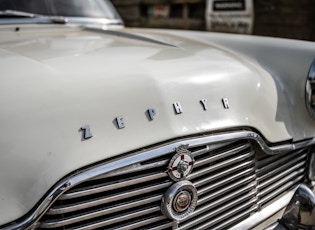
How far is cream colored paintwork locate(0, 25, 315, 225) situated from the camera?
3.02 ft

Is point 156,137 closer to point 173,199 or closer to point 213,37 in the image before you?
point 173,199

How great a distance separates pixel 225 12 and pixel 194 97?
3940 millimetres

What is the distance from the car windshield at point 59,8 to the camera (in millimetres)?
1768

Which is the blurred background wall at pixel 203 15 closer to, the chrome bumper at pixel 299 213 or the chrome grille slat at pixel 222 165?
the chrome bumper at pixel 299 213

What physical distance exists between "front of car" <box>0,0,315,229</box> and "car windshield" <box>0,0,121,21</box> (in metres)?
0.24

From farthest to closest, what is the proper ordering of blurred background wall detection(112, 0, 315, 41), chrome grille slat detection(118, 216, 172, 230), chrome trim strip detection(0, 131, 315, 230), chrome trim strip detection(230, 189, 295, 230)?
blurred background wall detection(112, 0, 315, 41), chrome trim strip detection(230, 189, 295, 230), chrome grille slat detection(118, 216, 172, 230), chrome trim strip detection(0, 131, 315, 230)

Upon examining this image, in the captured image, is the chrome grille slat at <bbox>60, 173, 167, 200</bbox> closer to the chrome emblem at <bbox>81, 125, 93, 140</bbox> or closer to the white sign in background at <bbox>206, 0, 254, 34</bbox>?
the chrome emblem at <bbox>81, 125, 93, 140</bbox>

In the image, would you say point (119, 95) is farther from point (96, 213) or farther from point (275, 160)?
point (275, 160)

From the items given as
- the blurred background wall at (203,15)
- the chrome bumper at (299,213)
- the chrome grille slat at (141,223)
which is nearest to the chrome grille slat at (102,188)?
the chrome grille slat at (141,223)

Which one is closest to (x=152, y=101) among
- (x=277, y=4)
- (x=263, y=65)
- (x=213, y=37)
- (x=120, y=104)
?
(x=120, y=104)

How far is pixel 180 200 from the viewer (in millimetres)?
1097

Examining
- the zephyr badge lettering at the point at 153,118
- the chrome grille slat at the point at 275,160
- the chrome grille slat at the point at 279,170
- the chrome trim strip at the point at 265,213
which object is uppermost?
the zephyr badge lettering at the point at 153,118

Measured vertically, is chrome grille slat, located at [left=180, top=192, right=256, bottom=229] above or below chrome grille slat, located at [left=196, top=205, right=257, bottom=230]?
above

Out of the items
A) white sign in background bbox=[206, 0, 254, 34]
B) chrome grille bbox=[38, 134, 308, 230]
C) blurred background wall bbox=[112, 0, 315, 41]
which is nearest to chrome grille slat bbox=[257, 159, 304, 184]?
Answer: chrome grille bbox=[38, 134, 308, 230]
